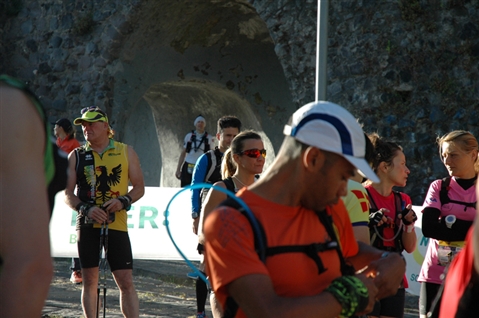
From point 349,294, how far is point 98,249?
181 inches

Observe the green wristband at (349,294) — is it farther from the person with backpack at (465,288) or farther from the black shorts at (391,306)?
the black shorts at (391,306)

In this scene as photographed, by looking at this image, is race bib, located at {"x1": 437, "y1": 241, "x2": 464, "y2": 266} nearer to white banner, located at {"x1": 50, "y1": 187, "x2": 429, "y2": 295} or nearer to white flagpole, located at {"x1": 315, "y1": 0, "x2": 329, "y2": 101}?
white flagpole, located at {"x1": 315, "y1": 0, "x2": 329, "y2": 101}

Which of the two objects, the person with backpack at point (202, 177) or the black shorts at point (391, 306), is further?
the person with backpack at point (202, 177)

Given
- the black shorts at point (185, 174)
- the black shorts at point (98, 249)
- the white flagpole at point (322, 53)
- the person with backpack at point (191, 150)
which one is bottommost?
the black shorts at point (98, 249)

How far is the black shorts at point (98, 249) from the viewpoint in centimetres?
673

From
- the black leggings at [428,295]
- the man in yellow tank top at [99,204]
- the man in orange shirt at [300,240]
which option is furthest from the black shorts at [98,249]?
the man in orange shirt at [300,240]

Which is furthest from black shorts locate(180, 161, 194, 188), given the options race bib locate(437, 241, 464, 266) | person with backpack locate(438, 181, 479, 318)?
person with backpack locate(438, 181, 479, 318)

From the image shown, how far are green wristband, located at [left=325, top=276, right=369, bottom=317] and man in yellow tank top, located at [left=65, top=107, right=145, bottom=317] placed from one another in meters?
4.44

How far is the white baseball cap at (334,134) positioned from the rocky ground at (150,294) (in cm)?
595

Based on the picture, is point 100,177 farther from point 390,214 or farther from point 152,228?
point 152,228

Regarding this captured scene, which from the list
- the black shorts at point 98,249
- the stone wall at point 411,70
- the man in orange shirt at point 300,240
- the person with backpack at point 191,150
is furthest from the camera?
the person with backpack at point 191,150

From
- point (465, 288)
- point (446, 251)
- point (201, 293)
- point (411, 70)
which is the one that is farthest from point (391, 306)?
point (411, 70)

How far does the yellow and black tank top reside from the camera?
680 cm

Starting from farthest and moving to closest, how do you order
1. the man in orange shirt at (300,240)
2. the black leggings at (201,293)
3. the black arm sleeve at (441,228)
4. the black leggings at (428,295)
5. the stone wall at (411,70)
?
1. the stone wall at (411,70)
2. the black leggings at (201,293)
3. the black leggings at (428,295)
4. the black arm sleeve at (441,228)
5. the man in orange shirt at (300,240)
